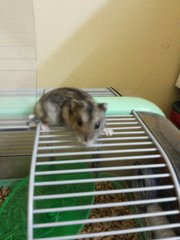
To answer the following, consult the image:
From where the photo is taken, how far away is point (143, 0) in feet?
4.67

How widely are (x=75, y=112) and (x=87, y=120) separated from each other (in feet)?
0.19

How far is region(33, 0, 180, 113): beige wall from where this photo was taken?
1383mm

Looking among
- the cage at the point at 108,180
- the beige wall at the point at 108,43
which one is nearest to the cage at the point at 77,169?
the cage at the point at 108,180

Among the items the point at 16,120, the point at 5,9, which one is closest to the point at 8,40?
the point at 5,9

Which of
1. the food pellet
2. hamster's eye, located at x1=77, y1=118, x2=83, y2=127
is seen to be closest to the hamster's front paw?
hamster's eye, located at x1=77, y1=118, x2=83, y2=127

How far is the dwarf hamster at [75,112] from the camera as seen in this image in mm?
834

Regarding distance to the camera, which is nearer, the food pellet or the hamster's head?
the hamster's head

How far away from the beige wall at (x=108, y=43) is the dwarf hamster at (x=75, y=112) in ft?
1.79

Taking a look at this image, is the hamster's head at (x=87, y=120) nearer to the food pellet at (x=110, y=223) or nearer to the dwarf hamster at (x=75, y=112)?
the dwarf hamster at (x=75, y=112)

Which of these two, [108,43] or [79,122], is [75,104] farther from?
[108,43]

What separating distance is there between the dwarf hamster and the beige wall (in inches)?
21.5

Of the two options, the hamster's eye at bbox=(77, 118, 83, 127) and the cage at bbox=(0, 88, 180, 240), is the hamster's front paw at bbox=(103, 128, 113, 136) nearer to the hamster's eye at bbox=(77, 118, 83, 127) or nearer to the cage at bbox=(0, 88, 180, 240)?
the cage at bbox=(0, 88, 180, 240)

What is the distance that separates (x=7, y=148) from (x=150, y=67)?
1056 millimetres

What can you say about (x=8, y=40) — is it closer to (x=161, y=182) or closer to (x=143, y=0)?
(x=143, y=0)
